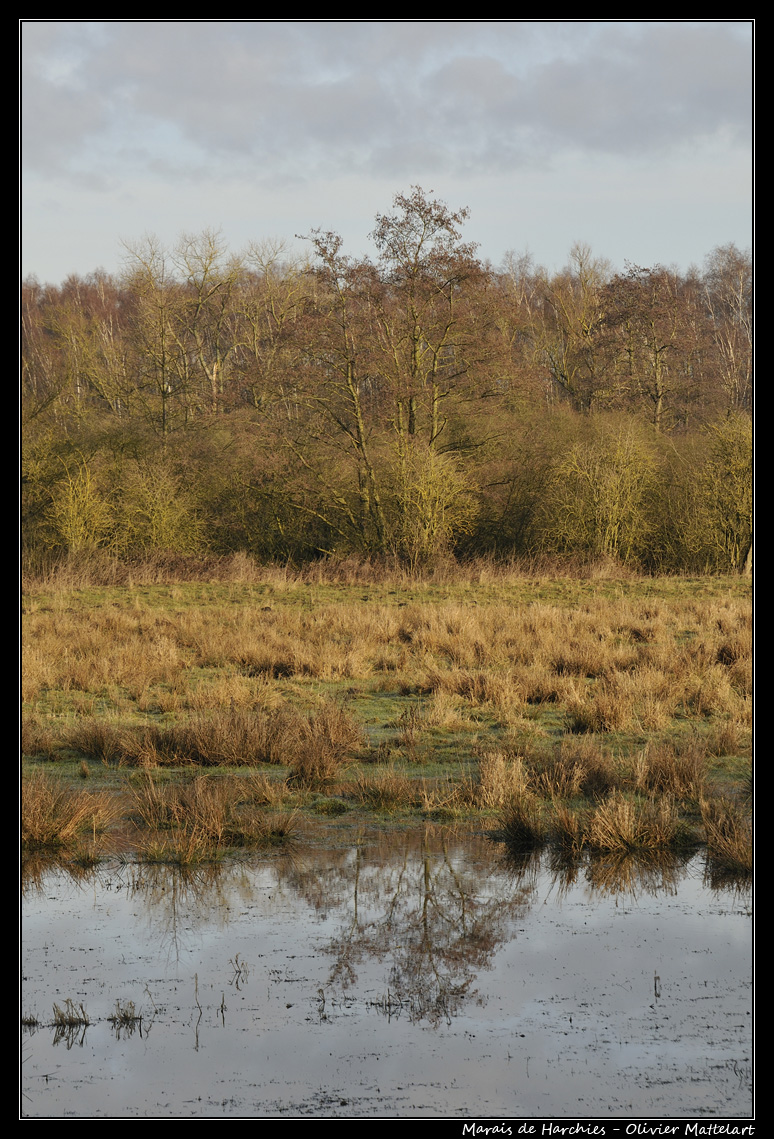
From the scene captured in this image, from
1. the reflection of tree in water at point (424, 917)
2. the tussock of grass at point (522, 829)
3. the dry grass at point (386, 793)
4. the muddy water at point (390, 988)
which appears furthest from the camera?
the dry grass at point (386, 793)

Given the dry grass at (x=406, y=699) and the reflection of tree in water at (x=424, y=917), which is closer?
the reflection of tree in water at (x=424, y=917)

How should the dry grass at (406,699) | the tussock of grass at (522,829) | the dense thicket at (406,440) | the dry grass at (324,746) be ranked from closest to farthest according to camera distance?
the tussock of grass at (522,829)
the dry grass at (406,699)
the dry grass at (324,746)
the dense thicket at (406,440)

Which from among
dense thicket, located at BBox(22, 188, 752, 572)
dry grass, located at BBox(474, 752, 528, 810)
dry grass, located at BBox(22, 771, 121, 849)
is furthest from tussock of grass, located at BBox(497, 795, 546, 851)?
dense thicket, located at BBox(22, 188, 752, 572)

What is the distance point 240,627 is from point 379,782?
10134 mm

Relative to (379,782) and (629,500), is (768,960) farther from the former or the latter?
(629,500)

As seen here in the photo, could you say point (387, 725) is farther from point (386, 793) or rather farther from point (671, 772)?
point (671, 772)

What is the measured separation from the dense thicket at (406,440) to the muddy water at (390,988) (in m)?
23.4

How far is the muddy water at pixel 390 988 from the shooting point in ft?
13.1

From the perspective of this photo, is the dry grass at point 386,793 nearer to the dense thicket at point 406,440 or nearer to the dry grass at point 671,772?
the dry grass at point 671,772

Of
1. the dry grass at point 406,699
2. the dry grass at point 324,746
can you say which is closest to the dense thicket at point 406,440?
the dry grass at point 406,699

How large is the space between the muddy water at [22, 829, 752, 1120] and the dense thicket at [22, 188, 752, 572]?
2340 cm

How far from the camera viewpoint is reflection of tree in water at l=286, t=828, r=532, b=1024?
193 inches

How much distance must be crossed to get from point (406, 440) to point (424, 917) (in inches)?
972

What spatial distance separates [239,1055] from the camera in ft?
14.0
